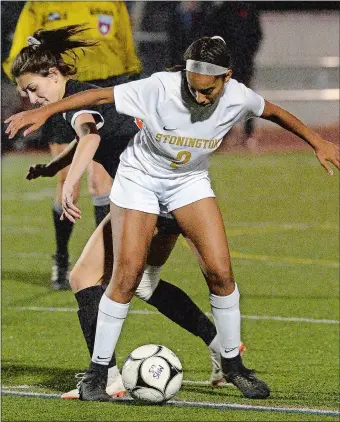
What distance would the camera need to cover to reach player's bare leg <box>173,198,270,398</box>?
642 cm

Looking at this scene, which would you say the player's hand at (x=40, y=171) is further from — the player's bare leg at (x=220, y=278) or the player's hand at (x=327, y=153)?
the player's hand at (x=327, y=153)

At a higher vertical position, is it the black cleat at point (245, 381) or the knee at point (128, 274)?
the knee at point (128, 274)

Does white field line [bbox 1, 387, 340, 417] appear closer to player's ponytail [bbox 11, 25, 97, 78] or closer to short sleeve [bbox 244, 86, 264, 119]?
short sleeve [bbox 244, 86, 264, 119]

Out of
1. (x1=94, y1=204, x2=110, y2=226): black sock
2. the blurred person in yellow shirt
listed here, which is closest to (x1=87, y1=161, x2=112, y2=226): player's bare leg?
(x1=94, y1=204, x2=110, y2=226): black sock

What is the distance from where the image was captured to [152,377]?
6.46 m

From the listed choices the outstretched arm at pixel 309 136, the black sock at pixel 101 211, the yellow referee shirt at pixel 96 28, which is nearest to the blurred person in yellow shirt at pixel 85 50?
the yellow referee shirt at pixel 96 28

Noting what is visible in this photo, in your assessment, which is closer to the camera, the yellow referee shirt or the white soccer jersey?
the white soccer jersey

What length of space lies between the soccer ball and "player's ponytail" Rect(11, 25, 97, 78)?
1.75 m

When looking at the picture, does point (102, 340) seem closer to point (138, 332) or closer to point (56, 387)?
point (56, 387)

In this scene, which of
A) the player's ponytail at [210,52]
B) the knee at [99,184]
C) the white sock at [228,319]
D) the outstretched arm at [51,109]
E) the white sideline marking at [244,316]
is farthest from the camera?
the white sideline marking at [244,316]

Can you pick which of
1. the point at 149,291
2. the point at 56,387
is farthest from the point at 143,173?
the point at 56,387

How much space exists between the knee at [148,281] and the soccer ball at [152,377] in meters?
0.50

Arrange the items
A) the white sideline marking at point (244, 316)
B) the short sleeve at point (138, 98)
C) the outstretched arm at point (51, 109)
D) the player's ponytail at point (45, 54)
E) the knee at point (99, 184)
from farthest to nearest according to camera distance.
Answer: the white sideline marking at point (244, 316) < the knee at point (99, 184) < the player's ponytail at point (45, 54) < the short sleeve at point (138, 98) < the outstretched arm at point (51, 109)

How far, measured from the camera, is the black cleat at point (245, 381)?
6605 millimetres
